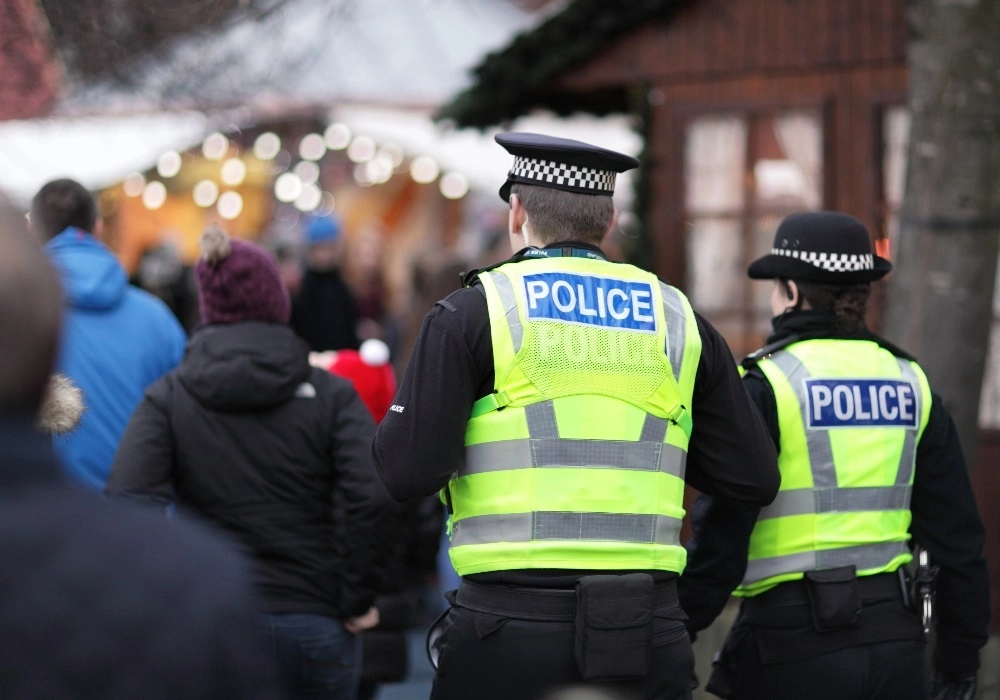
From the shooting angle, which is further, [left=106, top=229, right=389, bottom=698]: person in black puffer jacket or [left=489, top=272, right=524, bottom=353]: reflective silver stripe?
[left=106, top=229, right=389, bottom=698]: person in black puffer jacket

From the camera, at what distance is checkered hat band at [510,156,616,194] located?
3.20 meters

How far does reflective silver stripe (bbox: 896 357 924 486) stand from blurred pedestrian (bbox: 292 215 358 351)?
229 inches

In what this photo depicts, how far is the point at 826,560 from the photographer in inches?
140

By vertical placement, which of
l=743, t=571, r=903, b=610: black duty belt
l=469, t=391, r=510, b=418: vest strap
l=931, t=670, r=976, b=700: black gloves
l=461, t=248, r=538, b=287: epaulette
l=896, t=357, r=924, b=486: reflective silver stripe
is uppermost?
l=461, t=248, r=538, b=287: epaulette

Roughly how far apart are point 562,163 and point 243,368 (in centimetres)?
132

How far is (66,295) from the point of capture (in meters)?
1.59

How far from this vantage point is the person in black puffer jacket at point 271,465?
4.04m

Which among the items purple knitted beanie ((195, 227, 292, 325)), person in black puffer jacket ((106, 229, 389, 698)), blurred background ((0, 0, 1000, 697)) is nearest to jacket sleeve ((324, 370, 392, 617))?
person in black puffer jacket ((106, 229, 389, 698))

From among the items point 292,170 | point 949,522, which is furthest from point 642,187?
point 292,170

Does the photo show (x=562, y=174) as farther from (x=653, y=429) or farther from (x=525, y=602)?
(x=525, y=602)

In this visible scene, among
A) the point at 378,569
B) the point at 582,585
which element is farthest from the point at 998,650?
the point at 582,585

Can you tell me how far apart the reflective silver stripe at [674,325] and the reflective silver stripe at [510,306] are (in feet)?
1.18

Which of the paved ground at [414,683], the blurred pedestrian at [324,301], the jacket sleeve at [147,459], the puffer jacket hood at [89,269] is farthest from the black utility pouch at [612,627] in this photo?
the blurred pedestrian at [324,301]

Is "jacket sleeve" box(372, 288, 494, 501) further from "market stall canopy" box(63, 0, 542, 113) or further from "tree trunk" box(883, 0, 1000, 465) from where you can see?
"market stall canopy" box(63, 0, 542, 113)
